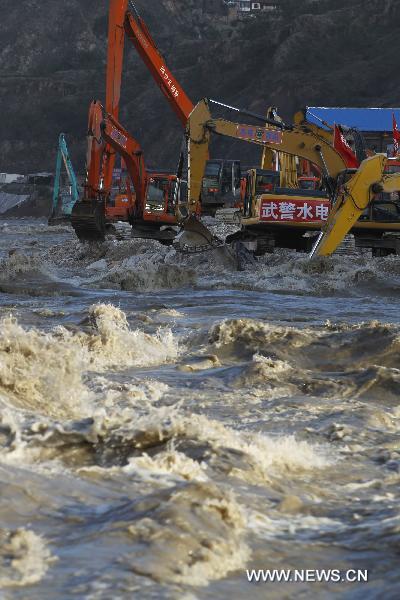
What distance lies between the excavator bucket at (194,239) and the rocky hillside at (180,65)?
49.0 m

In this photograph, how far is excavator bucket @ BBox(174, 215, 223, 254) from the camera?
880 inches

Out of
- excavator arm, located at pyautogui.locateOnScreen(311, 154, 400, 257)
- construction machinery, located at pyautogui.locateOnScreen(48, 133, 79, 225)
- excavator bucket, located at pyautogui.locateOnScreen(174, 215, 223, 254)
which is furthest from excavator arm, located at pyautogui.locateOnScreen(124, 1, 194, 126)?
construction machinery, located at pyautogui.locateOnScreen(48, 133, 79, 225)

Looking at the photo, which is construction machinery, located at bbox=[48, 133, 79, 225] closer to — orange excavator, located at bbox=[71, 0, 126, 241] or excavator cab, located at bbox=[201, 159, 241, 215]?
excavator cab, located at bbox=[201, 159, 241, 215]

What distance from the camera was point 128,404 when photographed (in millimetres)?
8141

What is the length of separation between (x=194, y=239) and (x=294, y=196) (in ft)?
7.03

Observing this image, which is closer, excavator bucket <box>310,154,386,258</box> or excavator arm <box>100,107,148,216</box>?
excavator bucket <box>310,154,386,258</box>

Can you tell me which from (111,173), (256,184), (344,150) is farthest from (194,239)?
(111,173)

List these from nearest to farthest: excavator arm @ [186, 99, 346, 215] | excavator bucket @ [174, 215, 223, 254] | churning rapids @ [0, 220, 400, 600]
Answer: churning rapids @ [0, 220, 400, 600]
excavator arm @ [186, 99, 346, 215]
excavator bucket @ [174, 215, 223, 254]

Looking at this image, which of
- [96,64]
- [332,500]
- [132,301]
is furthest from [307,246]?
[96,64]

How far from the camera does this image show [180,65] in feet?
323

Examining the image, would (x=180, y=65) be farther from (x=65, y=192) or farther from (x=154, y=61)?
(x=154, y=61)

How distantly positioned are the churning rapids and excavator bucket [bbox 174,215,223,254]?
8589mm

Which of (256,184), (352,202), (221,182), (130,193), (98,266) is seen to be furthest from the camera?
(221,182)

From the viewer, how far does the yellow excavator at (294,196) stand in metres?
19.3
